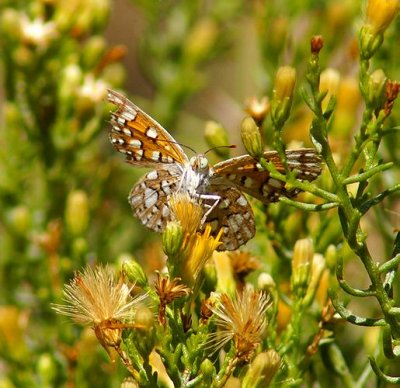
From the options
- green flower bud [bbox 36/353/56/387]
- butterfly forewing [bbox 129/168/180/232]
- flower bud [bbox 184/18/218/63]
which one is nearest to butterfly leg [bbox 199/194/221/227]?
butterfly forewing [bbox 129/168/180/232]

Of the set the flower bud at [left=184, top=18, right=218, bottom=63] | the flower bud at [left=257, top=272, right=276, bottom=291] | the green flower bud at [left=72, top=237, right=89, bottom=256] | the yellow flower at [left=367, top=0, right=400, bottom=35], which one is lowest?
the flower bud at [left=257, top=272, right=276, bottom=291]

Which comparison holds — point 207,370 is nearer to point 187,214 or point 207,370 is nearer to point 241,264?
point 187,214

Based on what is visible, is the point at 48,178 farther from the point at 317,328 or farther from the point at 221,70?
the point at 221,70

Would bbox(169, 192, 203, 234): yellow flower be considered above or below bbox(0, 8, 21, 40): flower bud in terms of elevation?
below

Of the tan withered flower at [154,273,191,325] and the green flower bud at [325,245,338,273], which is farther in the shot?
the green flower bud at [325,245,338,273]

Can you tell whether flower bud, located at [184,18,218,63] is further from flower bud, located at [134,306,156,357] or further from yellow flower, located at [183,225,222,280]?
flower bud, located at [134,306,156,357]

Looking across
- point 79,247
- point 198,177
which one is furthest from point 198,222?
point 79,247

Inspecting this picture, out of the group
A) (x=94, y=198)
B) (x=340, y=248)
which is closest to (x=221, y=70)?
(x=94, y=198)

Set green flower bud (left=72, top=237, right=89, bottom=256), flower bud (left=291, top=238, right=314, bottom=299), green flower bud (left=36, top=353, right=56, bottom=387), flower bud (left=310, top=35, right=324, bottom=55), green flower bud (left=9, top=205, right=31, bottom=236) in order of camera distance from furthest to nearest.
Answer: green flower bud (left=9, top=205, right=31, bottom=236) → green flower bud (left=72, top=237, right=89, bottom=256) → green flower bud (left=36, top=353, right=56, bottom=387) → flower bud (left=291, top=238, right=314, bottom=299) → flower bud (left=310, top=35, right=324, bottom=55)
